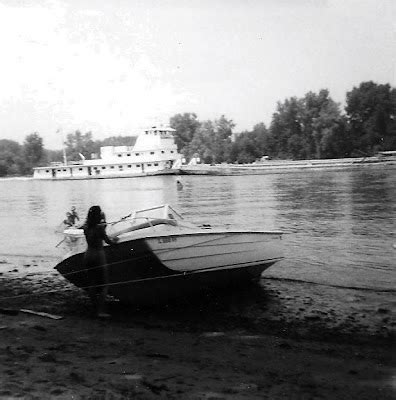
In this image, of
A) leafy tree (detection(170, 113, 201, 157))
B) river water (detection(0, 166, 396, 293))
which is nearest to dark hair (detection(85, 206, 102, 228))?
river water (detection(0, 166, 396, 293))

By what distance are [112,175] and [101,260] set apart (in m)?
70.9

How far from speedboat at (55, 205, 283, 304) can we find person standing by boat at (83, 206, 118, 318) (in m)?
0.06

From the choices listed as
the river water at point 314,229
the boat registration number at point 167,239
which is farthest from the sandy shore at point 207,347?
the river water at point 314,229

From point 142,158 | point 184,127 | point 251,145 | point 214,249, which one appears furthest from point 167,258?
point 184,127

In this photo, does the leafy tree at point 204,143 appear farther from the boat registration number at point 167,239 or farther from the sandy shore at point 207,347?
the boat registration number at point 167,239

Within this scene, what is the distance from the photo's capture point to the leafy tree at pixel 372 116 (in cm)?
6028

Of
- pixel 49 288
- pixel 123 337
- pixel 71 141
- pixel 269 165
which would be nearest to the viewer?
pixel 123 337

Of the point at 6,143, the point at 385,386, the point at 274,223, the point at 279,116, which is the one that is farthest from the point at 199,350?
the point at 6,143

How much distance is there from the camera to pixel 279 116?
259 ft

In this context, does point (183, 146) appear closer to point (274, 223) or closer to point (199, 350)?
point (274, 223)

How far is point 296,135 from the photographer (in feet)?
259

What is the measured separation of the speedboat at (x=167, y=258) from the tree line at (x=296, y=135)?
2223 inches

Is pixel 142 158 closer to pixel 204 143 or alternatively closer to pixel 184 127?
pixel 204 143

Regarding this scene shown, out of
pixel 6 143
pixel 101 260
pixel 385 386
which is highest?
pixel 6 143
